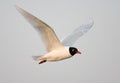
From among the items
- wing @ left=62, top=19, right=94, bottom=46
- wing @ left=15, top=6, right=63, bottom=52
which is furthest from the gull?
wing @ left=62, top=19, right=94, bottom=46

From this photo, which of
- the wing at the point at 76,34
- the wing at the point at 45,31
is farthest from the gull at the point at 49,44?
Answer: the wing at the point at 76,34

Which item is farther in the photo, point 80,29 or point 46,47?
point 80,29

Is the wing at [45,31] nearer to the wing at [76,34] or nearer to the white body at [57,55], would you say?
the white body at [57,55]

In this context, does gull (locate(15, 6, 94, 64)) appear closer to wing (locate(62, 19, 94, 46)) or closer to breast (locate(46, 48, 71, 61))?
breast (locate(46, 48, 71, 61))

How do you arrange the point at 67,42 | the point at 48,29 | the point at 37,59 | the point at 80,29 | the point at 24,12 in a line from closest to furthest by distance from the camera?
the point at 24,12 < the point at 48,29 < the point at 37,59 < the point at 67,42 < the point at 80,29

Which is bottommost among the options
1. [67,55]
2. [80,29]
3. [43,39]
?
[67,55]

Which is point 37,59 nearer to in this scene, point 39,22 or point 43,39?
point 43,39

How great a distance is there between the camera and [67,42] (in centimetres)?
505

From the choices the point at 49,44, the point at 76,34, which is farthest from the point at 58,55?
the point at 76,34

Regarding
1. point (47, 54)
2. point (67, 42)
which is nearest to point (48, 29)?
Result: point (47, 54)

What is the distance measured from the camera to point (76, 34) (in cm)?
542

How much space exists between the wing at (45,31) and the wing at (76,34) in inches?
35.7

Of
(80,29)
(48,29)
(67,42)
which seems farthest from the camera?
(80,29)

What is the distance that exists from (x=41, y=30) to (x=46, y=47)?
0.28m
